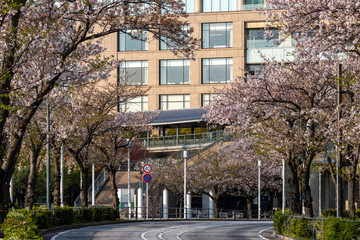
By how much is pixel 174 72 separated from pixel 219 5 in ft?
30.7

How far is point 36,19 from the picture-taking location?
17797 millimetres

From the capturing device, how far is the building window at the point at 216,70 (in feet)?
251

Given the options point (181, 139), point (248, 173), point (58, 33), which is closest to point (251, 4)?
point (181, 139)

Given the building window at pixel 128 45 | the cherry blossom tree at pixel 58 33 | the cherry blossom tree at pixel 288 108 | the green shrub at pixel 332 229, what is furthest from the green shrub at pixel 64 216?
the building window at pixel 128 45

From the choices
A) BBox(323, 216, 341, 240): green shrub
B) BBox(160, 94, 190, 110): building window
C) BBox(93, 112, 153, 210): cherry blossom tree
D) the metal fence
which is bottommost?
the metal fence

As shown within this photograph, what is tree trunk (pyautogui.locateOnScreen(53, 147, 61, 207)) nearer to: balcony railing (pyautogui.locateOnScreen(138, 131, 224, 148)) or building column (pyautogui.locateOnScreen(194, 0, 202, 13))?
balcony railing (pyautogui.locateOnScreen(138, 131, 224, 148))

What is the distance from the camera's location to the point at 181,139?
234 ft

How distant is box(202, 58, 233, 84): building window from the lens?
76.4 metres

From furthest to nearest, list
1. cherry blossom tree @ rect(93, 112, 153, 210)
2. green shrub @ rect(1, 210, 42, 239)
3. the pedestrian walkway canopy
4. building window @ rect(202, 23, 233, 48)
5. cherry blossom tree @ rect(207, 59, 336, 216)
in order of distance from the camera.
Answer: building window @ rect(202, 23, 233, 48)
the pedestrian walkway canopy
cherry blossom tree @ rect(93, 112, 153, 210)
cherry blossom tree @ rect(207, 59, 336, 216)
green shrub @ rect(1, 210, 42, 239)

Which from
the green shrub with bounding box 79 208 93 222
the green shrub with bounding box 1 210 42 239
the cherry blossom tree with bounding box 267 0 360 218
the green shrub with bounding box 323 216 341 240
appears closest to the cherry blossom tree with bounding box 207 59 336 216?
the green shrub with bounding box 323 216 341 240

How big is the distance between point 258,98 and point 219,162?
34.3 m

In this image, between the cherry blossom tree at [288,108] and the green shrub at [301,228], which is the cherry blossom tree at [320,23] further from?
the green shrub at [301,228]

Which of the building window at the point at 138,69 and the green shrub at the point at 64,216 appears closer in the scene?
the green shrub at the point at 64,216

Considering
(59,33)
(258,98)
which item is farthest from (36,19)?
(258,98)
